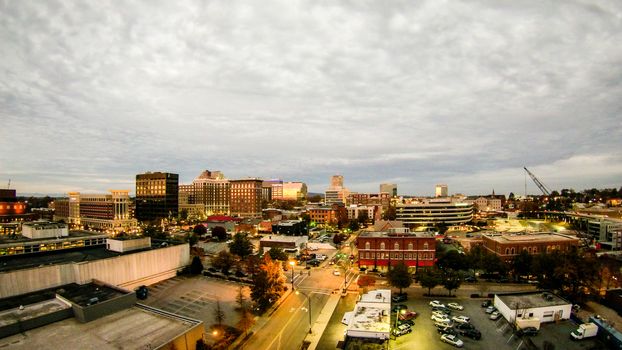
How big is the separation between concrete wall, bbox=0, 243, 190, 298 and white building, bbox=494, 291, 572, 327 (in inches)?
1806

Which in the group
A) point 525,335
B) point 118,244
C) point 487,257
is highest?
point 118,244

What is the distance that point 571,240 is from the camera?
6019 centimetres

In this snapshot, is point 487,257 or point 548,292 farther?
point 487,257

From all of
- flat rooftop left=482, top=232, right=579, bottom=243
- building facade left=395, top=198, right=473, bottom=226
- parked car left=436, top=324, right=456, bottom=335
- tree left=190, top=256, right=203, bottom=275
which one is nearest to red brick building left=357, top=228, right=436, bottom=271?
flat rooftop left=482, top=232, right=579, bottom=243

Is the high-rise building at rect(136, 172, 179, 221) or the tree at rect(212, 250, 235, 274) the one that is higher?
the high-rise building at rect(136, 172, 179, 221)

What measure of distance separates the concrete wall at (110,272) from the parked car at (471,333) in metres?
40.8

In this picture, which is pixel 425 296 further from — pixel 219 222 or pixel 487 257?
pixel 219 222

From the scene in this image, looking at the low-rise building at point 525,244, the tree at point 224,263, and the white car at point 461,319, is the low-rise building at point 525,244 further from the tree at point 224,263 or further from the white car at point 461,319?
the tree at point 224,263

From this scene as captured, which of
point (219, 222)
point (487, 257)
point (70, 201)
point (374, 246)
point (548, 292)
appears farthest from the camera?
point (70, 201)

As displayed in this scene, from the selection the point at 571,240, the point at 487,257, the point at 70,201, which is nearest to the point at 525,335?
the point at 487,257

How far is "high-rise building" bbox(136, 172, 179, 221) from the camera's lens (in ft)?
405

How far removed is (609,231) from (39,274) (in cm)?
10856

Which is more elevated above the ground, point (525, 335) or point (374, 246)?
point (374, 246)

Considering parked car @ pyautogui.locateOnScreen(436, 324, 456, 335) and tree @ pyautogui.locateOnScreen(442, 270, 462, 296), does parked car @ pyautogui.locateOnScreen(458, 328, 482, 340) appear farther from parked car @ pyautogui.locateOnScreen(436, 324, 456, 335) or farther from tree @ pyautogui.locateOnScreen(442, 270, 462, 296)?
tree @ pyautogui.locateOnScreen(442, 270, 462, 296)
